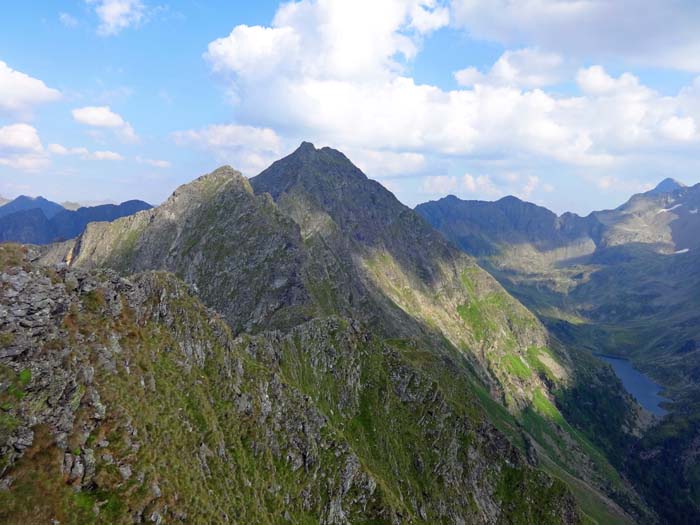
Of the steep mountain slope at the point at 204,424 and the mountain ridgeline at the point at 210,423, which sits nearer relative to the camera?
the steep mountain slope at the point at 204,424

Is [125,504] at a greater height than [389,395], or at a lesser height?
greater

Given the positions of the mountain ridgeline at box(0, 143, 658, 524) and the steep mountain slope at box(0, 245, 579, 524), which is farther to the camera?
the mountain ridgeline at box(0, 143, 658, 524)

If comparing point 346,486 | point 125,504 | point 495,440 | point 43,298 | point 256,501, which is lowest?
point 495,440

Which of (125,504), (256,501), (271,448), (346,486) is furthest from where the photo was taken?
(346,486)

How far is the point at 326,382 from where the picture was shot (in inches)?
5251

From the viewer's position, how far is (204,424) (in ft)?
250

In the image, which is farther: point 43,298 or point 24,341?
point 43,298

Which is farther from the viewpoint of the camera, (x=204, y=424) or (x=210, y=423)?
(x=210, y=423)

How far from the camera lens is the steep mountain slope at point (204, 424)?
175 ft

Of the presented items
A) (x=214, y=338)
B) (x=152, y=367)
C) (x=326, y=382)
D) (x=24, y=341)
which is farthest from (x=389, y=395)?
(x=24, y=341)

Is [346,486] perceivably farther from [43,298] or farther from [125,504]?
[43,298]

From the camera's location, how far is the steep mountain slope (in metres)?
53.4

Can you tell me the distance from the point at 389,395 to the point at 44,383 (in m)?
103

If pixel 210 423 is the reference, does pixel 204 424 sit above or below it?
above
